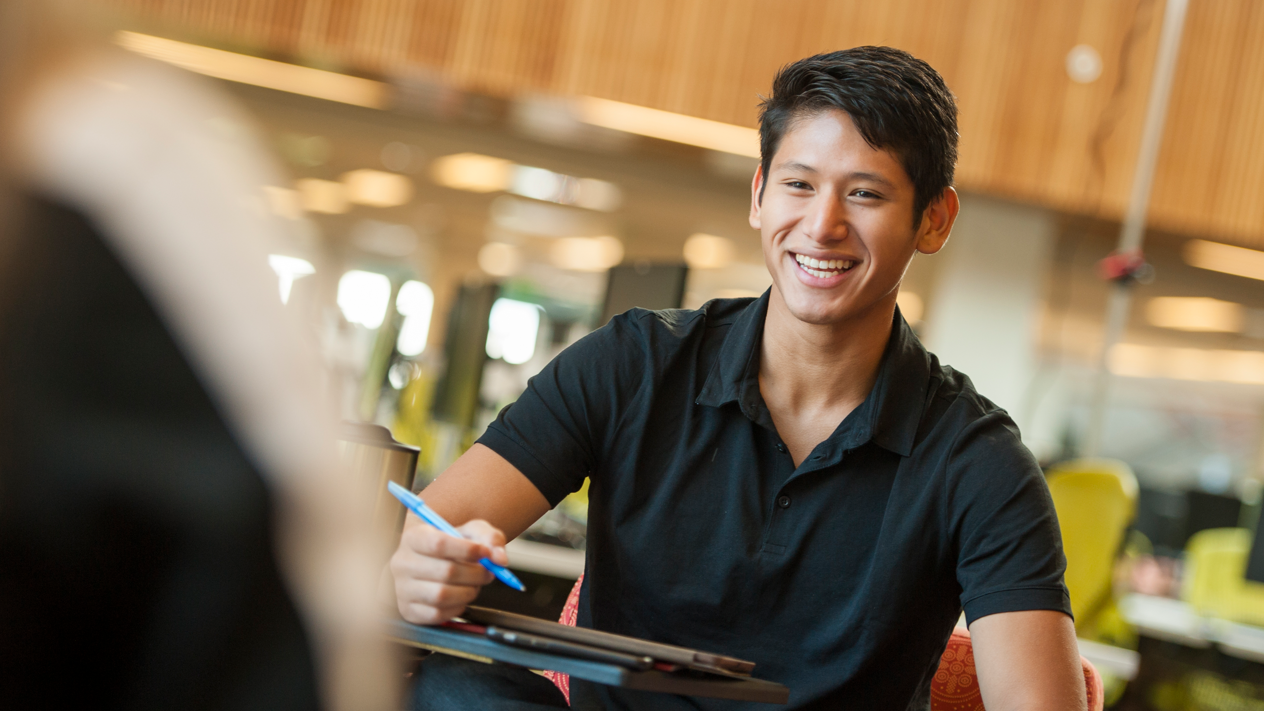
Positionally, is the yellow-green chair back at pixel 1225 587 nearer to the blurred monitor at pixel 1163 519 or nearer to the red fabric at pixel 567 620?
the blurred monitor at pixel 1163 519

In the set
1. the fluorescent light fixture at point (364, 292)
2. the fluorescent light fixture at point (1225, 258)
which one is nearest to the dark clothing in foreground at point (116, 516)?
the fluorescent light fixture at point (1225, 258)

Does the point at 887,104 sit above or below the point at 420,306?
above

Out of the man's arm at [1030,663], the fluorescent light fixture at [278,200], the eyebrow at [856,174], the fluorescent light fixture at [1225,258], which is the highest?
the fluorescent light fixture at [1225,258]

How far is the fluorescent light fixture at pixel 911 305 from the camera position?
5.85 metres

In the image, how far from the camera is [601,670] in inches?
32.7

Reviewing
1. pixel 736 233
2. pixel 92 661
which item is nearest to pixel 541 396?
pixel 92 661

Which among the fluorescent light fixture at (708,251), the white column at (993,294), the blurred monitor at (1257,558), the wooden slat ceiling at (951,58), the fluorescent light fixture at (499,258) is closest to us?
the blurred monitor at (1257,558)

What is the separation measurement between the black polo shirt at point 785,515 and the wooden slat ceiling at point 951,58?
3.07m

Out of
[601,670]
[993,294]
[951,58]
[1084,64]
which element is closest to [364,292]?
[993,294]

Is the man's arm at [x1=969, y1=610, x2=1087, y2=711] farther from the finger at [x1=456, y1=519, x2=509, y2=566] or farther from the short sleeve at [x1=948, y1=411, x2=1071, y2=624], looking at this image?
the finger at [x1=456, y1=519, x2=509, y2=566]

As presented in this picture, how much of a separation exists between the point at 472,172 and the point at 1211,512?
5.10 meters

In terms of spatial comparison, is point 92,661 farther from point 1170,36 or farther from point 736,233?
point 736,233

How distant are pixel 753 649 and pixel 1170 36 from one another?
133 inches

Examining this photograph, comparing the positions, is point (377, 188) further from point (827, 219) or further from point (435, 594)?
point (435, 594)
